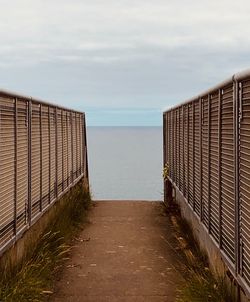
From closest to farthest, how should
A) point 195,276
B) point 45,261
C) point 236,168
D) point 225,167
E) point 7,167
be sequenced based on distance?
point 236,168
point 225,167
point 195,276
point 7,167
point 45,261

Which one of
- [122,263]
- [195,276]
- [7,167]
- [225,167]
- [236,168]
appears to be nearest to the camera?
[236,168]

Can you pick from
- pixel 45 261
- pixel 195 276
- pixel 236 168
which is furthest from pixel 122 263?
pixel 236 168

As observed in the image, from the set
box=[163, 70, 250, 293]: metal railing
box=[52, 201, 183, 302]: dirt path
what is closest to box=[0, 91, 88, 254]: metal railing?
box=[52, 201, 183, 302]: dirt path

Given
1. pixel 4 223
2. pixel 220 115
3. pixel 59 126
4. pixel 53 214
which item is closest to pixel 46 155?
pixel 53 214

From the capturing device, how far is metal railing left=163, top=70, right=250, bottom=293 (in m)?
4.69

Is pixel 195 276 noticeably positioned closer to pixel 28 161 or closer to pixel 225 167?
pixel 225 167

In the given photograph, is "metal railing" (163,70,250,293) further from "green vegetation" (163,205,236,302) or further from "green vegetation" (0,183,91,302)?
"green vegetation" (0,183,91,302)

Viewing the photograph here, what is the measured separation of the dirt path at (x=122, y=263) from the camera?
6367 mm

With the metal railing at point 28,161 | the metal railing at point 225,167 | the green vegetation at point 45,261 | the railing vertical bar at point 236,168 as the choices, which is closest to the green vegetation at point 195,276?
the metal railing at point 225,167

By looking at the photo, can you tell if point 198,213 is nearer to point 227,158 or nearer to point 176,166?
point 227,158

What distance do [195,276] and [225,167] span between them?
1153 mm

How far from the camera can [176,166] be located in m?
12.6

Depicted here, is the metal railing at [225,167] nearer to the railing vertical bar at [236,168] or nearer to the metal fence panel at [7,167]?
the railing vertical bar at [236,168]

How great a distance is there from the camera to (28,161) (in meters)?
7.42
